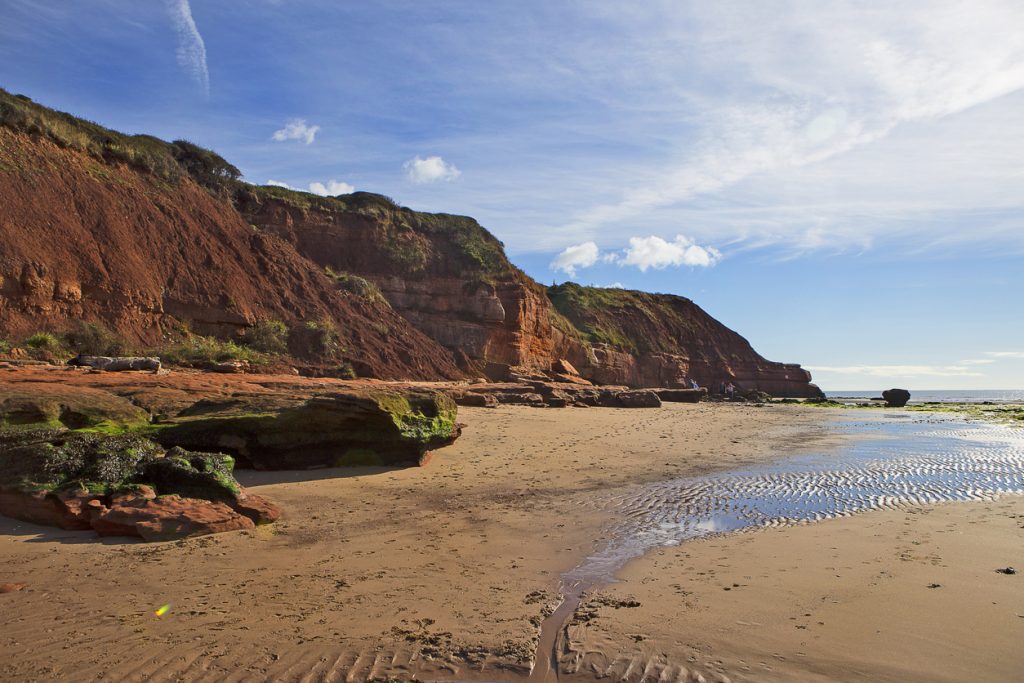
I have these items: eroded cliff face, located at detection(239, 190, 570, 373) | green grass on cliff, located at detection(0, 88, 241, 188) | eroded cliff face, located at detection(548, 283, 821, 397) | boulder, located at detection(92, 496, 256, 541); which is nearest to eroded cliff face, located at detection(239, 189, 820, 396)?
eroded cliff face, located at detection(239, 190, 570, 373)

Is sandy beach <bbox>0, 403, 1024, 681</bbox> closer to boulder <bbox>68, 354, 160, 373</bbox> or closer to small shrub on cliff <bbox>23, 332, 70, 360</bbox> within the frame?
boulder <bbox>68, 354, 160, 373</bbox>

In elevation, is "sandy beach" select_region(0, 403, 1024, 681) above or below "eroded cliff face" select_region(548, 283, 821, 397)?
below

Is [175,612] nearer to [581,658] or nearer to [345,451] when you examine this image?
[581,658]

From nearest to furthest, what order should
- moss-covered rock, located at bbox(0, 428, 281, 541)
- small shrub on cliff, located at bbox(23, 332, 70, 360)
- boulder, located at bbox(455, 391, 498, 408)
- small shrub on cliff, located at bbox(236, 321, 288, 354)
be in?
moss-covered rock, located at bbox(0, 428, 281, 541)
small shrub on cliff, located at bbox(23, 332, 70, 360)
boulder, located at bbox(455, 391, 498, 408)
small shrub on cliff, located at bbox(236, 321, 288, 354)

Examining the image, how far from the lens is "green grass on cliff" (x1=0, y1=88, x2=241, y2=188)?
21109mm

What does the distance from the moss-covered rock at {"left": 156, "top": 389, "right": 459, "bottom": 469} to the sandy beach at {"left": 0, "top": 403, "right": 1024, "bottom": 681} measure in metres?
1.62

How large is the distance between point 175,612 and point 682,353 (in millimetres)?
64669

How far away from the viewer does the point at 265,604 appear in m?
4.39

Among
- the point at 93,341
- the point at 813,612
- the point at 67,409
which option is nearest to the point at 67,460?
the point at 67,409

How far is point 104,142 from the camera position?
79.3 ft

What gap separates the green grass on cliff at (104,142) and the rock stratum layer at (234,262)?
0.22 ft

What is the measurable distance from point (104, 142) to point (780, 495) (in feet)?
87.1

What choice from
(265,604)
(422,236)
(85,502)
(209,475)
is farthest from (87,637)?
(422,236)

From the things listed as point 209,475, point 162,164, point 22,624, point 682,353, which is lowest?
point 22,624
